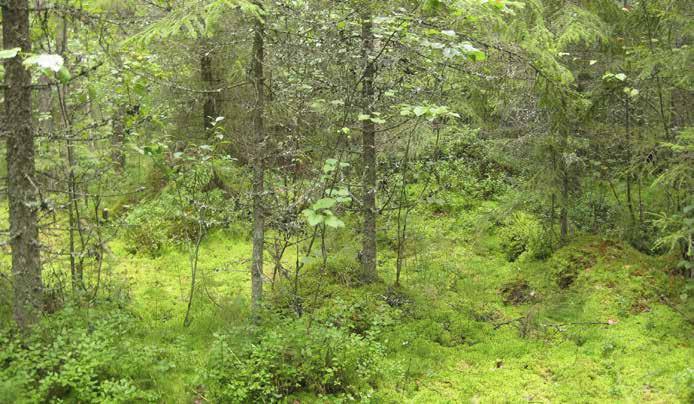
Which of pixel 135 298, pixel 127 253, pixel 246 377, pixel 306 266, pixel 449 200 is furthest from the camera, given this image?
pixel 449 200

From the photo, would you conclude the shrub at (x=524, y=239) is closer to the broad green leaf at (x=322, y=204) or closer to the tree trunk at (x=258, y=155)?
the tree trunk at (x=258, y=155)

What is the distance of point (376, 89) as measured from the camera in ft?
24.3

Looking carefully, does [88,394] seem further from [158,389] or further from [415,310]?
[415,310]

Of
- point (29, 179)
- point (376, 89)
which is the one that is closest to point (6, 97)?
point (29, 179)

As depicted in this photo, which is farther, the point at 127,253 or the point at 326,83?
the point at 127,253

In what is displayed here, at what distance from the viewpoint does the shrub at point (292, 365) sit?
5242 mm

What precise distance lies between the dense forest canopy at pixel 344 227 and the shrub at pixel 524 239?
0.17ft

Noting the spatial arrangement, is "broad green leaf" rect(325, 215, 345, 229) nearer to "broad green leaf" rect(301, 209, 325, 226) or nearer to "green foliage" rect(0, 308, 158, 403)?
"broad green leaf" rect(301, 209, 325, 226)

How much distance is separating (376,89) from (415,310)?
10.8 feet

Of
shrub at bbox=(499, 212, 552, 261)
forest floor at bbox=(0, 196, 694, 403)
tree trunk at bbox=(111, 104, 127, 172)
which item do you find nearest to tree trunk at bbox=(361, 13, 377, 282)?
forest floor at bbox=(0, 196, 694, 403)

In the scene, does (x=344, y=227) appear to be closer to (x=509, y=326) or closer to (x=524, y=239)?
(x=509, y=326)

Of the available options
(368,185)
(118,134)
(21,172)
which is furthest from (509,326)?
(21,172)

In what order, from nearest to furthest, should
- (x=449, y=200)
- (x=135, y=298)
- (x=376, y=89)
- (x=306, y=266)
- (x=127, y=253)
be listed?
(x=376, y=89) < (x=135, y=298) < (x=306, y=266) < (x=127, y=253) < (x=449, y=200)

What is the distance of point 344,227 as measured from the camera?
590 centimetres
